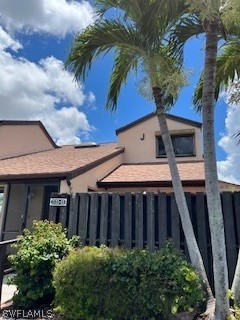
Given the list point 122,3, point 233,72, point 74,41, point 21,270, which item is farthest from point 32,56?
point 21,270

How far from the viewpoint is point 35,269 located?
17.2 feet

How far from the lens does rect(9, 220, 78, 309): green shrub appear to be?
5195 millimetres

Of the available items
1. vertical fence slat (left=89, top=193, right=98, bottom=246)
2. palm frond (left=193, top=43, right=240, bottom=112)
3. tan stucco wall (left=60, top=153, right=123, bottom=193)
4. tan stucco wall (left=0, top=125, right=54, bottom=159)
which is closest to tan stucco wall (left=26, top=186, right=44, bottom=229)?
tan stucco wall (left=60, top=153, right=123, bottom=193)

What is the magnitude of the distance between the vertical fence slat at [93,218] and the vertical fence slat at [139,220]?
39.5 inches

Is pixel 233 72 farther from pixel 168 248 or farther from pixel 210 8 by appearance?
pixel 168 248

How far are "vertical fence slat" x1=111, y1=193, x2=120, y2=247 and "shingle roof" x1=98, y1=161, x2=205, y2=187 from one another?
498 cm

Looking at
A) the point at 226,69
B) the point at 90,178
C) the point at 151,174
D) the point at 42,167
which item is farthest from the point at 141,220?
the point at 42,167

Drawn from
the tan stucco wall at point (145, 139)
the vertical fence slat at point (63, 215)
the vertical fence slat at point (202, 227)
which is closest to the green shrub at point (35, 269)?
the vertical fence slat at point (63, 215)

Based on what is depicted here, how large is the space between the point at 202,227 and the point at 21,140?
12.9 metres

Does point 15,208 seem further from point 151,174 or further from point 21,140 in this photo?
point 151,174

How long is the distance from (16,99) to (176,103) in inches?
532

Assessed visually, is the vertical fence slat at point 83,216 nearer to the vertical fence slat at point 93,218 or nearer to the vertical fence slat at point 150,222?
the vertical fence slat at point 93,218

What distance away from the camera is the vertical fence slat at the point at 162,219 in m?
6.00

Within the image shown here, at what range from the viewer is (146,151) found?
49.5 feet
